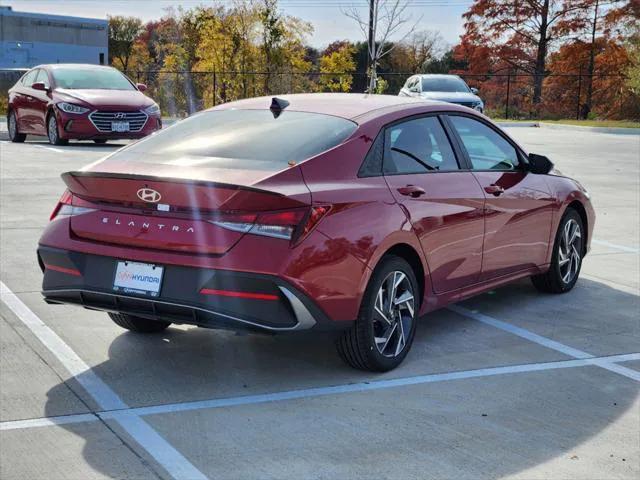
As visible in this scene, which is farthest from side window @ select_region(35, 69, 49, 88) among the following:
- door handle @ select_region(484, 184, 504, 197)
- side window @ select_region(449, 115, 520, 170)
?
door handle @ select_region(484, 184, 504, 197)

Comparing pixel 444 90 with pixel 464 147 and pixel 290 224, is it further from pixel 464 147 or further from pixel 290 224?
pixel 290 224

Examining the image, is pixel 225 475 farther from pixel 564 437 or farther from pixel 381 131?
pixel 381 131

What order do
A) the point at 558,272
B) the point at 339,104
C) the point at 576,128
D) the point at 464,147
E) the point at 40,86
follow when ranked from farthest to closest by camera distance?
the point at 576,128 → the point at 40,86 → the point at 558,272 → the point at 464,147 → the point at 339,104

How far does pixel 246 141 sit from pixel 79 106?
13283mm

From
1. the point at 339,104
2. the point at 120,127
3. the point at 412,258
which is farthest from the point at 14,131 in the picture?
the point at 412,258

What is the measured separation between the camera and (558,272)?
7.45 meters

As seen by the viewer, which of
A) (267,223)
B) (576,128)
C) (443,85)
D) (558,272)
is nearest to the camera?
(267,223)

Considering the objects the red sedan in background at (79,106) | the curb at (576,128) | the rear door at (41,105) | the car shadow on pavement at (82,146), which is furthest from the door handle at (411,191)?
the curb at (576,128)

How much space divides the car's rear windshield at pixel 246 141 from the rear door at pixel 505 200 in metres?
1.20

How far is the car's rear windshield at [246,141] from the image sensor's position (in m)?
5.14

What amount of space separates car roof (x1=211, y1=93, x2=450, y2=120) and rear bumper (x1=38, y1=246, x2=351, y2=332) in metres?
1.35

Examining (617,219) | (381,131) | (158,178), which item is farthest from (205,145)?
(617,219)

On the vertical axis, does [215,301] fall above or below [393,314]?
above

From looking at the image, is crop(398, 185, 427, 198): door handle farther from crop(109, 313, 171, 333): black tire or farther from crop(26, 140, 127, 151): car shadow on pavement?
crop(26, 140, 127, 151): car shadow on pavement
